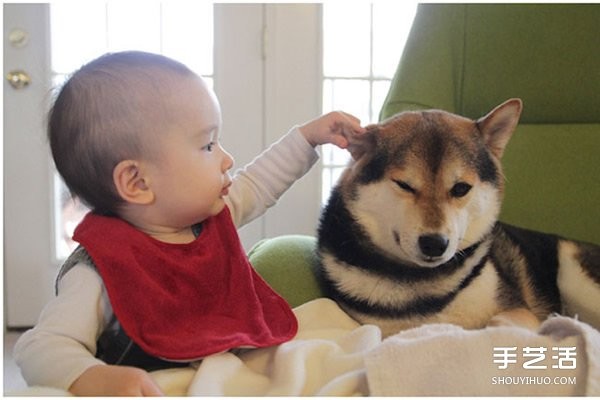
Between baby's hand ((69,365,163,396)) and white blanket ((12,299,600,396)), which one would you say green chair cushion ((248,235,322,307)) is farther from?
baby's hand ((69,365,163,396))

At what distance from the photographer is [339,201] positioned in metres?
1.19

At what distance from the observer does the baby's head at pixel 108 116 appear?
0.95m

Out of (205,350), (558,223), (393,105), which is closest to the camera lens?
(205,350)

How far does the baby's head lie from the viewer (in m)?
Result: 0.95

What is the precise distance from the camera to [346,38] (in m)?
2.66

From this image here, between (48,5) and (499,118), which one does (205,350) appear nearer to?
(499,118)

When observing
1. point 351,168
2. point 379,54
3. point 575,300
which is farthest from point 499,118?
point 379,54

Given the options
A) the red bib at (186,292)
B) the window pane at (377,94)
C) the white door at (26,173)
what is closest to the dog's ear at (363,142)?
the red bib at (186,292)

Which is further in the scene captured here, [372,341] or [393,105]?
[393,105]

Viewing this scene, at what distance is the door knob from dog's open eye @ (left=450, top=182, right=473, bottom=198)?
80.4 inches

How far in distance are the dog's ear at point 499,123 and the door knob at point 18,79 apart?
2.03 meters

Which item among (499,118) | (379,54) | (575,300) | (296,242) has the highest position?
(379,54)

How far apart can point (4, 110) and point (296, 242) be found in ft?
5.65

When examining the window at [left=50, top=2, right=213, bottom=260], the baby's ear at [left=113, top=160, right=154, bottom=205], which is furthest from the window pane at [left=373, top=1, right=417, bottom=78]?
the baby's ear at [left=113, top=160, right=154, bottom=205]
